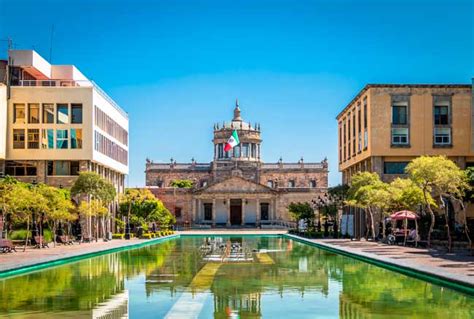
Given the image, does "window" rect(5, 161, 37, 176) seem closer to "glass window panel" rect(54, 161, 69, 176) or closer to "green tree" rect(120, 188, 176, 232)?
"glass window panel" rect(54, 161, 69, 176)

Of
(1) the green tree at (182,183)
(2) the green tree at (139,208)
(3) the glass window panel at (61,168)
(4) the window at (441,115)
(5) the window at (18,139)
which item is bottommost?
(2) the green tree at (139,208)

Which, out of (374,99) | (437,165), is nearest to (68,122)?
(374,99)

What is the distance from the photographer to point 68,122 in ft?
174

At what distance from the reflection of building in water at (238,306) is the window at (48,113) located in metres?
38.5

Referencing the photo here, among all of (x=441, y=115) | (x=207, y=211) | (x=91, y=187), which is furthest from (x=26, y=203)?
(x=207, y=211)

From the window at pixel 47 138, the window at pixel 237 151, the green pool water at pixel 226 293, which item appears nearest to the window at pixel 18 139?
the window at pixel 47 138

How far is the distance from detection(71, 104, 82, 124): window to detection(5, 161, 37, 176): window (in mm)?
4588

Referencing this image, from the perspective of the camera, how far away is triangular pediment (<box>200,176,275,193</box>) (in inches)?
3777

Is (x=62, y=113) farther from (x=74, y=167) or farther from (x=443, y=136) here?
(x=443, y=136)

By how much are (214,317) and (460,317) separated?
4916mm

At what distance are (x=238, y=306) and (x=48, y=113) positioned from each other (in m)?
40.5

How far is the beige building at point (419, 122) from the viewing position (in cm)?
5134

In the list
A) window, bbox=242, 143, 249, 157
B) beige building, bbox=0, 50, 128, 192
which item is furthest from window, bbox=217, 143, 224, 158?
beige building, bbox=0, 50, 128, 192

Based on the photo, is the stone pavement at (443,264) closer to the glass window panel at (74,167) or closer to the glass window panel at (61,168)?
the glass window panel at (74,167)
